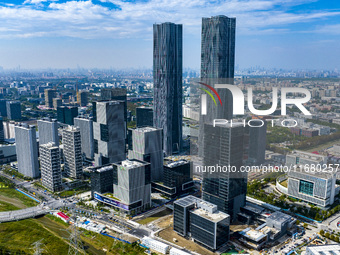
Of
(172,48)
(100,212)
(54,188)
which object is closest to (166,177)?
(100,212)

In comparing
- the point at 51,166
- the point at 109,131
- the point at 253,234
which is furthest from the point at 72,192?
the point at 253,234

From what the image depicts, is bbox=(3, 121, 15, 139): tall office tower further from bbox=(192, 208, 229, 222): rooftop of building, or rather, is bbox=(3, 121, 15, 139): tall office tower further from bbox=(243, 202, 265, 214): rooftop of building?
bbox=(243, 202, 265, 214): rooftop of building

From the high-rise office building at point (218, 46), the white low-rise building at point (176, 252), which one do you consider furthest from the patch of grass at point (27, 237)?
the high-rise office building at point (218, 46)

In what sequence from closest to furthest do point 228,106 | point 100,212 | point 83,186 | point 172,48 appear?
point 228,106 < point 100,212 < point 83,186 < point 172,48

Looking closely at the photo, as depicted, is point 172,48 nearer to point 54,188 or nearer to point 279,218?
point 54,188

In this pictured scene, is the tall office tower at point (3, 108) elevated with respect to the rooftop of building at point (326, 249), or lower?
elevated

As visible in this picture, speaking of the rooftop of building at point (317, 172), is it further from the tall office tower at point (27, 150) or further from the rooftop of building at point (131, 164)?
the tall office tower at point (27, 150)
